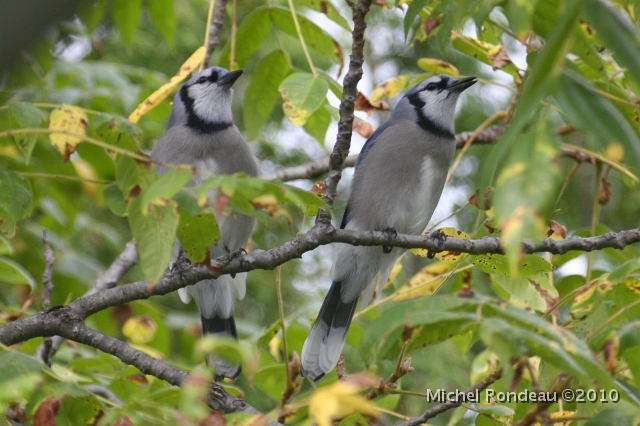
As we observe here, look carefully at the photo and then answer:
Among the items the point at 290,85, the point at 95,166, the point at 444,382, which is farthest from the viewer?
the point at 444,382

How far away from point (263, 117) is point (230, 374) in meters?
1.04

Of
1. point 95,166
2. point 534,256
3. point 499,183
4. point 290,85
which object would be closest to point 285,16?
point 290,85

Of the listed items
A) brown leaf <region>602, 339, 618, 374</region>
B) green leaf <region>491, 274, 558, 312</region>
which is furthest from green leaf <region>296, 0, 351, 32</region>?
brown leaf <region>602, 339, 618, 374</region>

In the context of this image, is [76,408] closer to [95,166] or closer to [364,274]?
[95,166]

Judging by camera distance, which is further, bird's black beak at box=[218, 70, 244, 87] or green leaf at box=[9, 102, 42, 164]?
bird's black beak at box=[218, 70, 244, 87]

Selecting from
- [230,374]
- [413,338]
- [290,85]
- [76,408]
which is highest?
[290,85]

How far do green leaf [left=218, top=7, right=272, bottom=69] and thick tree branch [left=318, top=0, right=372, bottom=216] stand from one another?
846 millimetres

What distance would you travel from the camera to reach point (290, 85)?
7.30ft

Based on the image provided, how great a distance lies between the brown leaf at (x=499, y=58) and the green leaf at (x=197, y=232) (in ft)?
5.06

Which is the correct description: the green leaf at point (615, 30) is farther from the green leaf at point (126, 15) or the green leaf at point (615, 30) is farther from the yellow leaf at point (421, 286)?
the green leaf at point (126, 15)

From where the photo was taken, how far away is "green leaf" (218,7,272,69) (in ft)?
9.15

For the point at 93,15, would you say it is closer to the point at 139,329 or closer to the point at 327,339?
the point at 139,329

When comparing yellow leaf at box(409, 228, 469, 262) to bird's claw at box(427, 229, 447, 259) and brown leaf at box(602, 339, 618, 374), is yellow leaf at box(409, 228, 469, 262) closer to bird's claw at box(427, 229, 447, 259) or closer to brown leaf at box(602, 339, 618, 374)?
bird's claw at box(427, 229, 447, 259)

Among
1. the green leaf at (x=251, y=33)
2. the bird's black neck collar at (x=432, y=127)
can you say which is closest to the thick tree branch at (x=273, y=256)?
the green leaf at (x=251, y=33)
